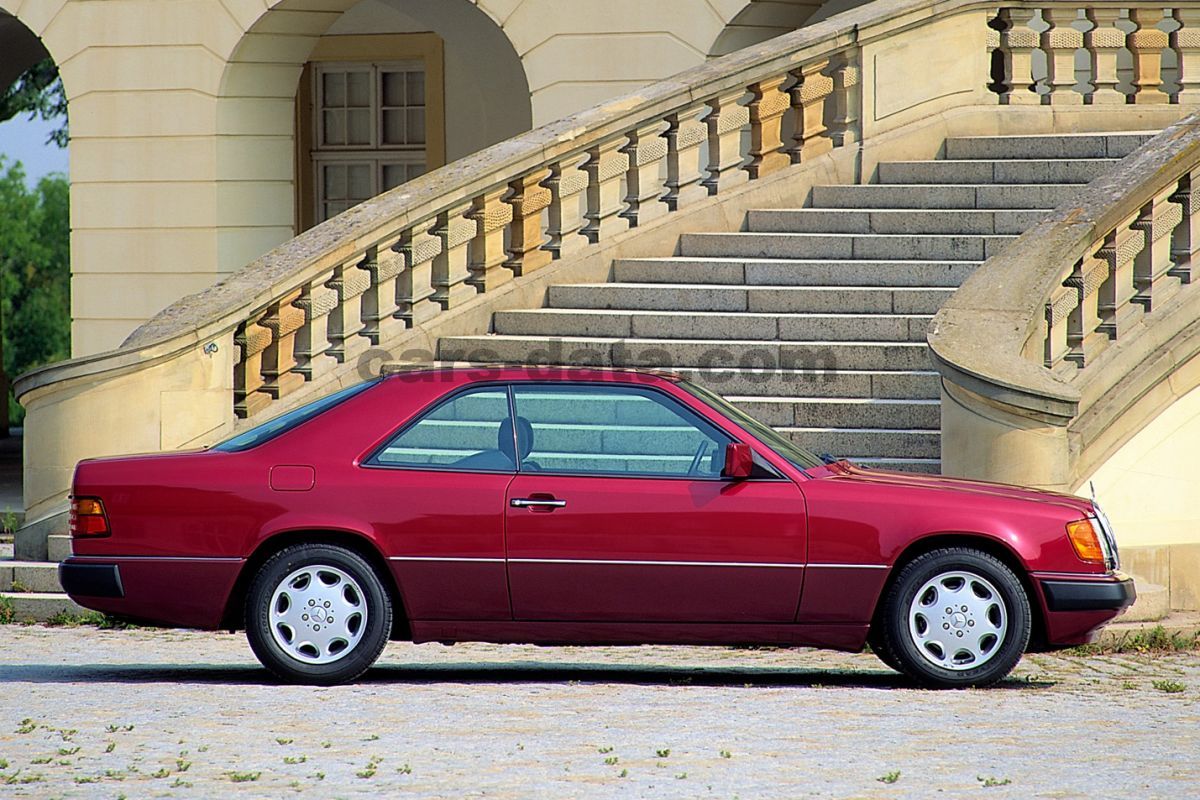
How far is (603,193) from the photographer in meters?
13.6

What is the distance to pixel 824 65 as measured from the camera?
46.1 feet

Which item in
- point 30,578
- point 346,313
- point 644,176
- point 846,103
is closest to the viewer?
point 30,578

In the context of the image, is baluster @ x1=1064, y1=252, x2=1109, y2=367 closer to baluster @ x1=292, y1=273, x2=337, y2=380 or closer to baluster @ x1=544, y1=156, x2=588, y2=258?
baluster @ x1=544, y1=156, x2=588, y2=258

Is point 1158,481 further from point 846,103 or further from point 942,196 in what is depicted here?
point 846,103

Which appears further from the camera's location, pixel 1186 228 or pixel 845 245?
pixel 845 245

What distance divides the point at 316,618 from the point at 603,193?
19.8 feet

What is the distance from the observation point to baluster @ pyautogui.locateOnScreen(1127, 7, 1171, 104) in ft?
47.4

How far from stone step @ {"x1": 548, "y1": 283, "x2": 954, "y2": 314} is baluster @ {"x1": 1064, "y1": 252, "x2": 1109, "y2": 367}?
128 cm

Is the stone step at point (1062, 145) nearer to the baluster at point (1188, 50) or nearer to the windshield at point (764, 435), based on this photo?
the baluster at point (1188, 50)

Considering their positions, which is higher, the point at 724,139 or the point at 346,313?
the point at 724,139

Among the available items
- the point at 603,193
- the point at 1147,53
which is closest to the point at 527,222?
the point at 603,193

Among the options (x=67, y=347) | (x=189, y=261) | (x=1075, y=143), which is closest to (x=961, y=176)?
(x=1075, y=143)

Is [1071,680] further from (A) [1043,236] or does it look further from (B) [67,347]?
(B) [67,347]

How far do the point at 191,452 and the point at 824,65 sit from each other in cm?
707
